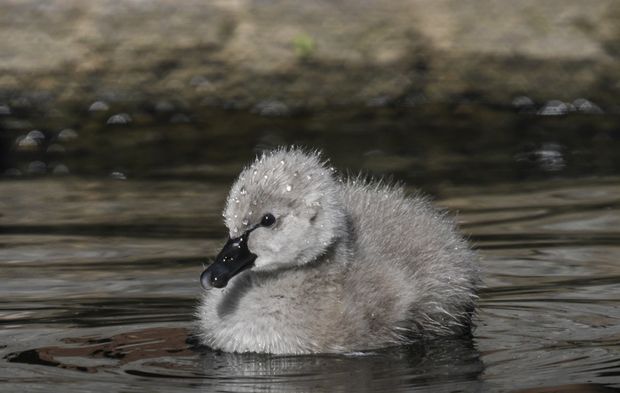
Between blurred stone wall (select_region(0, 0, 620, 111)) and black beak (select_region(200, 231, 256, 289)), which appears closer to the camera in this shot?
black beak (select_region(200, 231, 256, 289))

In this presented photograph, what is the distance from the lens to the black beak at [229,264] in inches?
249

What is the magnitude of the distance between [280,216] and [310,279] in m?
0.29

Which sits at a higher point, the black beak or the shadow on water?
the black beak

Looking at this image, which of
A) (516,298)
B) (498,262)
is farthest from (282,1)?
(516,298)

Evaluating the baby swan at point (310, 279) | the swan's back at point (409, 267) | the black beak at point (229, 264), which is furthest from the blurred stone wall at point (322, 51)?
the black beak at point (229, 264)

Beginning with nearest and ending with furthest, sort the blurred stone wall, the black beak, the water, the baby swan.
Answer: the water
the black beak
the baby swan
the blurred stone wall

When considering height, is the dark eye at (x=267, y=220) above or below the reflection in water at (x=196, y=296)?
above

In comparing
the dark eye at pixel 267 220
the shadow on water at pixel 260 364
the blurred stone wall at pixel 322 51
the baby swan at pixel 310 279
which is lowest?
the shadow on water at pixel 260 364

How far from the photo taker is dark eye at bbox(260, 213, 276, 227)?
6551mm

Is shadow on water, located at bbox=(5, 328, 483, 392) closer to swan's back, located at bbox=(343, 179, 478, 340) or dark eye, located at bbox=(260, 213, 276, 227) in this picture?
swan's back, located at bbox=(343, 179, 478, 340)

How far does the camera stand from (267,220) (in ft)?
21.5

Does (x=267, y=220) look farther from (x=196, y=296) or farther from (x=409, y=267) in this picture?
(x=196, y=296)

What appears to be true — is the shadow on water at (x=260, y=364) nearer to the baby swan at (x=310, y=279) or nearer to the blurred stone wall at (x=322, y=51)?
the baby swan at (x=310, y=279)

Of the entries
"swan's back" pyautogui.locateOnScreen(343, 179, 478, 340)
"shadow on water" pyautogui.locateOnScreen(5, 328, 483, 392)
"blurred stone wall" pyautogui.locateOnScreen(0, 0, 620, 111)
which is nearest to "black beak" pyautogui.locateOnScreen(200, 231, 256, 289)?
"shadow on water" pyautogui.locateOnScreen(5, 328, 483, 392)
